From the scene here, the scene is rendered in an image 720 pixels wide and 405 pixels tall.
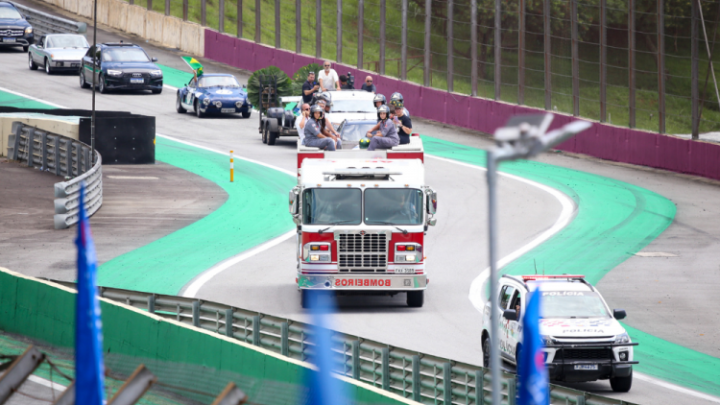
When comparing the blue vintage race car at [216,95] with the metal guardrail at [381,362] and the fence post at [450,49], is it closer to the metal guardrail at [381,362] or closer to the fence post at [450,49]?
the fence post at [450,49]

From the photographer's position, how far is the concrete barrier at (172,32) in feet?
192

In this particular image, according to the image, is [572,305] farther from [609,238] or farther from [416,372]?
[609,238]

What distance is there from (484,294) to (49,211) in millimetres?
13170

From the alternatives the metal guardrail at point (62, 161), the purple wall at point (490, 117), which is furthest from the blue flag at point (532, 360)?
the purple wall at point (490, 117)

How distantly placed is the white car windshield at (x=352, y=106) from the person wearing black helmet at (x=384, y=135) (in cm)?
1029

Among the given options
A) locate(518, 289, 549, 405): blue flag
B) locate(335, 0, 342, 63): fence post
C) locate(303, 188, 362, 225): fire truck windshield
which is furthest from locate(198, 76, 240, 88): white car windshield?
locate(518, 289, 549, 405): blue flag

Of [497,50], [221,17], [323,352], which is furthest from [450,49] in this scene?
[323,352]

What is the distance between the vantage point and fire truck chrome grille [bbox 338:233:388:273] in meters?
18.9

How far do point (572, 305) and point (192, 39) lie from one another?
44.9 metres

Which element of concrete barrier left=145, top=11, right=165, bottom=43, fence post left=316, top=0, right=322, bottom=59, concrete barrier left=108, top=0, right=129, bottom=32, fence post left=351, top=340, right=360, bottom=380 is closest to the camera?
fence post left=351, top=340, right=360, bottom=380

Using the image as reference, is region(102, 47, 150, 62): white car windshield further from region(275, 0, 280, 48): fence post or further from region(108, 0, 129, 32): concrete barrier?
region(108, 0, 129, 32): concrete barrier

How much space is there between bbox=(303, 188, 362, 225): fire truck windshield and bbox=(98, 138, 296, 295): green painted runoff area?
314cm

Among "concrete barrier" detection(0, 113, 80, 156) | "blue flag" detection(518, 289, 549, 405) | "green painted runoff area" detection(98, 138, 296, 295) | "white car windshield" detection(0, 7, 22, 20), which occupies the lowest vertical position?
"green painted runoff area" detection(98, 138, 296, 295)

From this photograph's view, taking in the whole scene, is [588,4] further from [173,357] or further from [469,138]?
[173,357]
